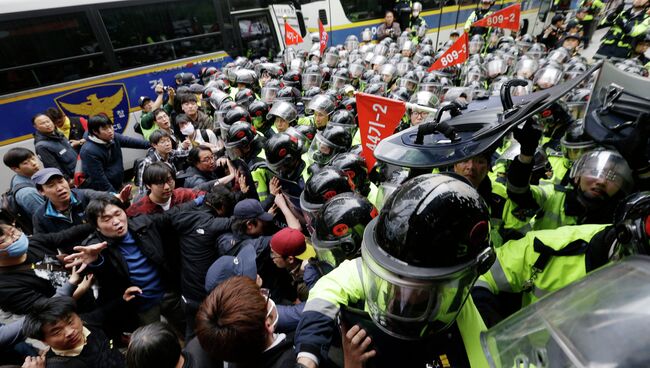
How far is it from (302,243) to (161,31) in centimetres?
725

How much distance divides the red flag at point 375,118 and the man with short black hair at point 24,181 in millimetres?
3433

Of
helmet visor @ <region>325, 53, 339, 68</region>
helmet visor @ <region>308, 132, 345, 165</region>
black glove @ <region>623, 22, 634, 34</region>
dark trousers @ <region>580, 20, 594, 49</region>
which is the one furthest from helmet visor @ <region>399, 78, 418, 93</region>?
dark trousers @ <region>580, 20, 594, 49</region>

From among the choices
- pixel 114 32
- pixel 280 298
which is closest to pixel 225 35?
pixel 114 32

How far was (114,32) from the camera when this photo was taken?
642cm

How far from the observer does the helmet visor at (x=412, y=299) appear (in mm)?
1075

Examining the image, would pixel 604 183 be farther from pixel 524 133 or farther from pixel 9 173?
pixel 9 173

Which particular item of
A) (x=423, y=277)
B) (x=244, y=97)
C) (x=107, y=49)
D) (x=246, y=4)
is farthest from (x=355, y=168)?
(x=246, y=4)

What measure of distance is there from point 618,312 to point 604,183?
172 cm

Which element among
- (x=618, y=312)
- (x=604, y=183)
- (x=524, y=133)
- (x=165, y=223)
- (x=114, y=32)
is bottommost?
(x=165, y=223)

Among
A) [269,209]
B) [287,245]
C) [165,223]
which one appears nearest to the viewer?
[287,245]

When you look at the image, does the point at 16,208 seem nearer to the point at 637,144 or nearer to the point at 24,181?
the point at 24,181

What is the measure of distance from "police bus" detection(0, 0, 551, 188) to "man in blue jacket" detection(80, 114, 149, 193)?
2886 millimetres

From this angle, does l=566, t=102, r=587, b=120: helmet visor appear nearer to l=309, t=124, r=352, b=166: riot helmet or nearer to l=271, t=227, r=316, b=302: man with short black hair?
l=309, t=124, r=352, b=166: riot helmet

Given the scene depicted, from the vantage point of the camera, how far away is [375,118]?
278 centimetres
